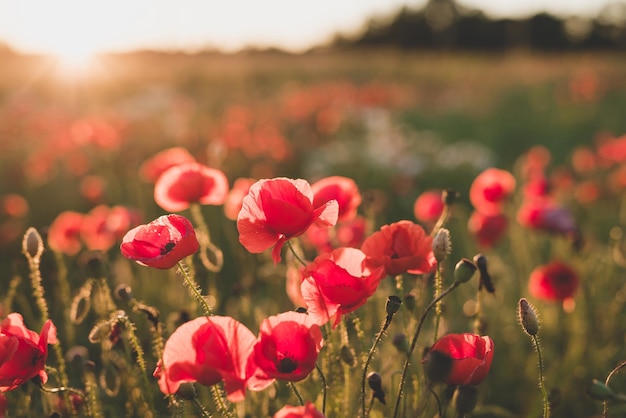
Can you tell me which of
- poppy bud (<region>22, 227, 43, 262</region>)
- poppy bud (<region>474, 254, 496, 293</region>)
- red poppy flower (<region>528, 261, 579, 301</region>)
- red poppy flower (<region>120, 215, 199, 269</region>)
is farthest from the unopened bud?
red poppy flower (<region>528, 261, 579, 301</region>)

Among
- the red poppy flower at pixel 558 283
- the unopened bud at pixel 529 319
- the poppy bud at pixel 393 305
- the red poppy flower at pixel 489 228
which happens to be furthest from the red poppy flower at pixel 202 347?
the red poppy flower at pixel 489 228

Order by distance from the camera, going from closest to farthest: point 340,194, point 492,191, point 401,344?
point 401,344 → point 340,194 → point 492,191

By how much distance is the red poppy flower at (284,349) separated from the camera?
1084mm

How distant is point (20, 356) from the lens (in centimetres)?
118

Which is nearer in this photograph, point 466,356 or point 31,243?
point 466,356

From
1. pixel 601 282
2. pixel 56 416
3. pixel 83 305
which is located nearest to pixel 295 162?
pixel 601 282

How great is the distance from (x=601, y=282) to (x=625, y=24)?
30.9 m

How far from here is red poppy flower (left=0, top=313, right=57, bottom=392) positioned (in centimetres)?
115

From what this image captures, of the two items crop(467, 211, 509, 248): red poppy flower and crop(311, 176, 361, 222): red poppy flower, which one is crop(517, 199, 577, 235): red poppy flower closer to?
crop(467, 211, 509, 248): red poppy flower

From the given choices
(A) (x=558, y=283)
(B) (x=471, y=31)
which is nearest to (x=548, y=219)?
(A) (x=558, y=283)

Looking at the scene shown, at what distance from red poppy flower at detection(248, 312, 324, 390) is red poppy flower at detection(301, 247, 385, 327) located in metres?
A: 0.07

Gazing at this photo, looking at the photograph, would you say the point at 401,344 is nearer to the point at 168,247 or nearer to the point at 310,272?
the point at 310,272

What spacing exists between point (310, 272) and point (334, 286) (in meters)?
0.07

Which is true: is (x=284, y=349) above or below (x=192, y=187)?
below
